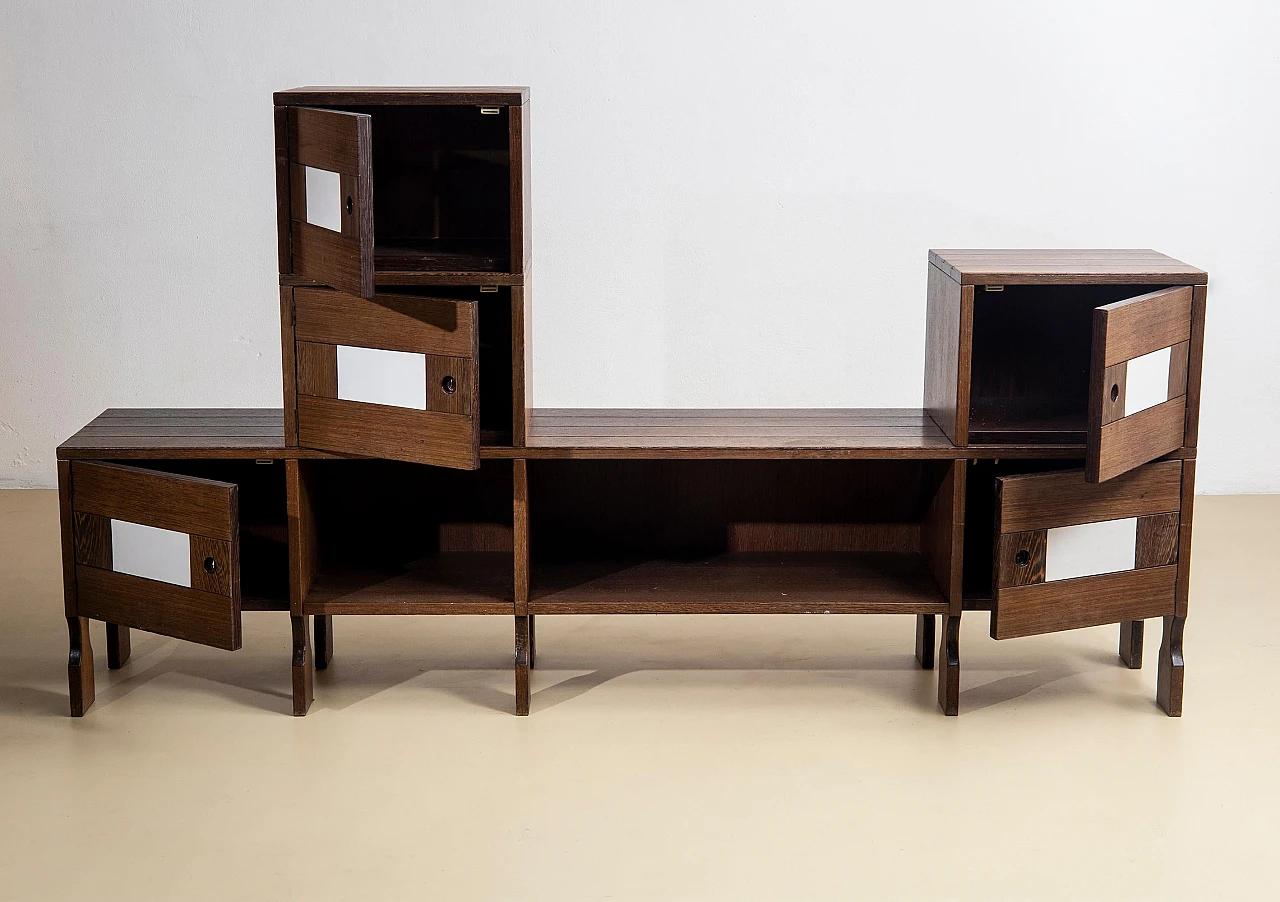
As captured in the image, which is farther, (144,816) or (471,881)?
(144,816)

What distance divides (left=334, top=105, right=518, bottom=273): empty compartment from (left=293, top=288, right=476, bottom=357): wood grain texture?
0.27 metres

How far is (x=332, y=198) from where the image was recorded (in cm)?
308

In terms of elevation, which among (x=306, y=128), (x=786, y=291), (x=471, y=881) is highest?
(x=306, y=128)

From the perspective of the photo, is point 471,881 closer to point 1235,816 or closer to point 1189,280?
point 1235,816

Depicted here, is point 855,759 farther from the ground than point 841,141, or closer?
closer

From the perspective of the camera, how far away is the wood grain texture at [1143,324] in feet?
10.00

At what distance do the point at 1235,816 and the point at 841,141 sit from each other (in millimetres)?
2919

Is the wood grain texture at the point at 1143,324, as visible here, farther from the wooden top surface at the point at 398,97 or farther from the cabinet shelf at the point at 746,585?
the wooden top surface at the point at 398,97

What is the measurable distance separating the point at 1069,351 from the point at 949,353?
438mm

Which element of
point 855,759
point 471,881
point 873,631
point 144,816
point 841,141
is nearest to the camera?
point 471,881

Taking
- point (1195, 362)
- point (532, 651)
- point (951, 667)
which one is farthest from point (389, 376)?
point (1195, 362)

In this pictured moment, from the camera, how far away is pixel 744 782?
3.14m

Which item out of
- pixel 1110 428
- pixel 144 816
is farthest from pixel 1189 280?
pixel 144 816

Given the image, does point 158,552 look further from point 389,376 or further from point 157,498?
point 389,376
